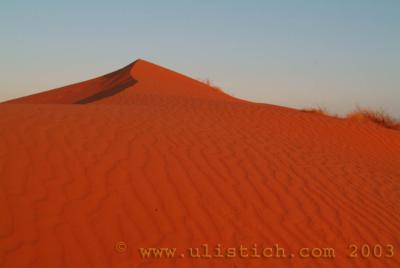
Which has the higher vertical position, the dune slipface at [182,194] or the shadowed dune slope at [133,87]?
the shadowed dune slope at [133,87]

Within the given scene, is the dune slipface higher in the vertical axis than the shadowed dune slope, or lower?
lower

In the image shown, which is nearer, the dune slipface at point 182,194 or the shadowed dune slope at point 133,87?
the dune slipface at point 182,194

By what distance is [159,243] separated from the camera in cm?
445

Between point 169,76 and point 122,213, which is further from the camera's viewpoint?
point 169,76

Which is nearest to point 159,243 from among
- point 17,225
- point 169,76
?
point 17,225

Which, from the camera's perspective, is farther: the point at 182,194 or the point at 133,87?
the point at 133,87

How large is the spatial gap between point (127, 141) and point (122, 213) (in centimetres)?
227

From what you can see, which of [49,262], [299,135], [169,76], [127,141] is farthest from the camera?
[169,76]

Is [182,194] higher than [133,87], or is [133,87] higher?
[133,87]

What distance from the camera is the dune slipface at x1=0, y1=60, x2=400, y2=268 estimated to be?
441cm

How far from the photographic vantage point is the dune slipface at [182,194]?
4410mm

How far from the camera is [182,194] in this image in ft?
17.7

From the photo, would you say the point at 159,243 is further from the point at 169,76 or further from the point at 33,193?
the point at 169,76

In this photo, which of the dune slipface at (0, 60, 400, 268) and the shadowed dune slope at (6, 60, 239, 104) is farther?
the shadowed dune slope at (6, 60, 239, 104)
